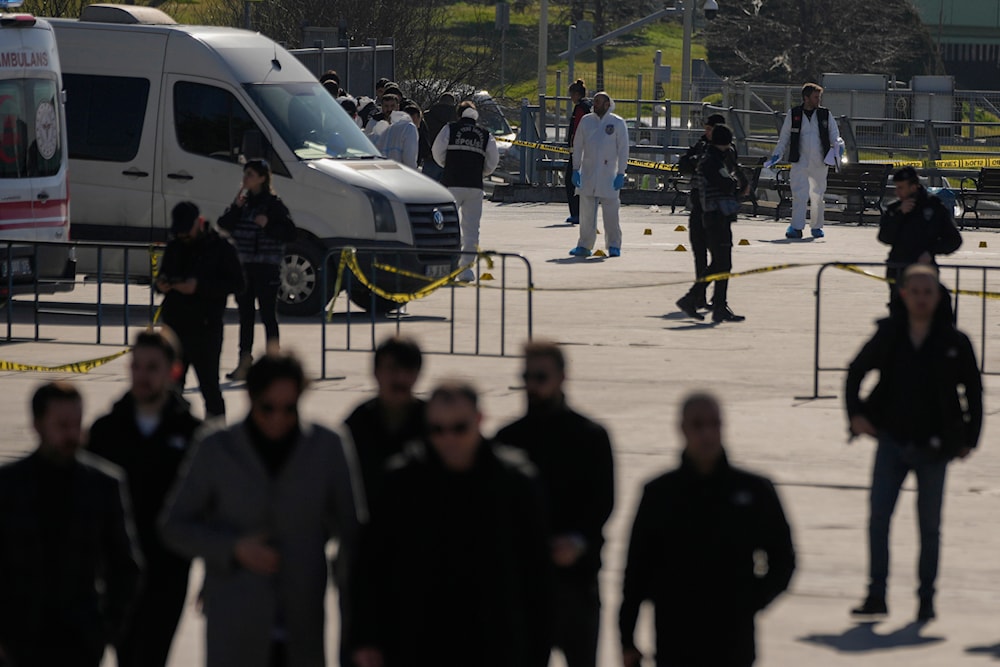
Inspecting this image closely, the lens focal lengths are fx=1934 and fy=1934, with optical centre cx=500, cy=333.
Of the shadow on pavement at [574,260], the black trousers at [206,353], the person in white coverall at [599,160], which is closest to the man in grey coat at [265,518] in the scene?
the black trousers at [206,353]

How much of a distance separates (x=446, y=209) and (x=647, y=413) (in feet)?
19.3

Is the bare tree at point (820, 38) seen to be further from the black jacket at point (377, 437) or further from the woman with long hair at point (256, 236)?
the black jacket at point (377, 437)

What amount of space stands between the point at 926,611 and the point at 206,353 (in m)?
4.59

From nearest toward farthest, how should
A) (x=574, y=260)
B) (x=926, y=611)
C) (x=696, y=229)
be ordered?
(x=926, y=611) → (x=696, y=229) → (x=574, y=260)

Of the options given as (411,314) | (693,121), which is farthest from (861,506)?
(693,121)

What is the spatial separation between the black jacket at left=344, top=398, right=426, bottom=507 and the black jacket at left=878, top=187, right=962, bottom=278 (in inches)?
323

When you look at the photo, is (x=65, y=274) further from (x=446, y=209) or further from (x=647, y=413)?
(x=647, y=413)

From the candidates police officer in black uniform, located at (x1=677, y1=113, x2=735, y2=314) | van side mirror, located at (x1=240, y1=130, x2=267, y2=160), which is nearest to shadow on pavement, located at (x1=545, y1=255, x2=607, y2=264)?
police officer in black uniform, located at (x1=677, y1=113, x2=735, y2=314)

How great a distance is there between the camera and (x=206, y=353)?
10.8 metres

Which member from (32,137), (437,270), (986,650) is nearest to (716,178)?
(437,270)

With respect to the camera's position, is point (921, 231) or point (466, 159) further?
point (466, 159)

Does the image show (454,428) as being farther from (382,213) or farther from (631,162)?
(631,162)

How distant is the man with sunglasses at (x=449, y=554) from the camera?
478 centimetres

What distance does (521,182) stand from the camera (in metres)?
33.6
